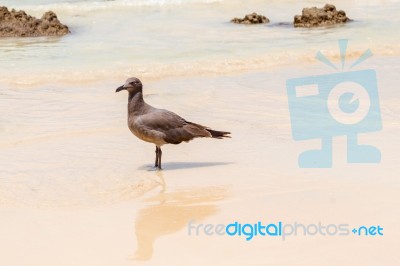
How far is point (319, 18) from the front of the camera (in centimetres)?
1800

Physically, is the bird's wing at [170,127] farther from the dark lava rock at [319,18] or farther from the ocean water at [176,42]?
the dark lava rock at [319,18]

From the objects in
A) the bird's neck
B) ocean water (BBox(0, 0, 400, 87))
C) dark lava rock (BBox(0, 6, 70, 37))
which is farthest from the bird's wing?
dark lava rock (BBox(0, 6, 70, 37))

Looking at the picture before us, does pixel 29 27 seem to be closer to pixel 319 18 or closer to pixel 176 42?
pixel 176 42

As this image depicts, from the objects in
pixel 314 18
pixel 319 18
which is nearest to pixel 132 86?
pixel 314 18

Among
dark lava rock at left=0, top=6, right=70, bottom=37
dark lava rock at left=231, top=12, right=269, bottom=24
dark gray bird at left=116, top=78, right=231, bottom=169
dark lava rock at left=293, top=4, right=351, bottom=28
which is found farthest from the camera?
dark lava rock at left=231, top=12, right=269, bottom=24

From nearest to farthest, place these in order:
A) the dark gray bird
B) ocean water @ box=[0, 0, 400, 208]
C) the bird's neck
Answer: ocean water @ box=[0, 0, 400, 208] → the dark gray bird → the bird's neck

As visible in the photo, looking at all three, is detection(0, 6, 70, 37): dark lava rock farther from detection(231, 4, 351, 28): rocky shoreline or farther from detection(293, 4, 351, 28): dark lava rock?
detection(293, 4, 351, 28): dark lava rock

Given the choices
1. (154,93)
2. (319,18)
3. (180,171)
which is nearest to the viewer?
(180,171)

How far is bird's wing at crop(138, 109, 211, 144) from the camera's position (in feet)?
22.0

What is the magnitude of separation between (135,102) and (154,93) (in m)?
3.24

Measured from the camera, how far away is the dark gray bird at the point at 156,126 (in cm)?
669

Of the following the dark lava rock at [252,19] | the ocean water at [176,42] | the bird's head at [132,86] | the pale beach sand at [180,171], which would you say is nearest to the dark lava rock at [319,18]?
the ocean water at [176,42]

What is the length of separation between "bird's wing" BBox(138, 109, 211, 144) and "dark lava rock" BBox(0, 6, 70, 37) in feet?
34.8

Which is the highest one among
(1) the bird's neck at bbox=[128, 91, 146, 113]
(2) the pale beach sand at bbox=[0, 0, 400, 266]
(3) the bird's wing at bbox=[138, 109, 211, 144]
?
(1) the bird's neck at bbox=[128, 91, 146, 113]
